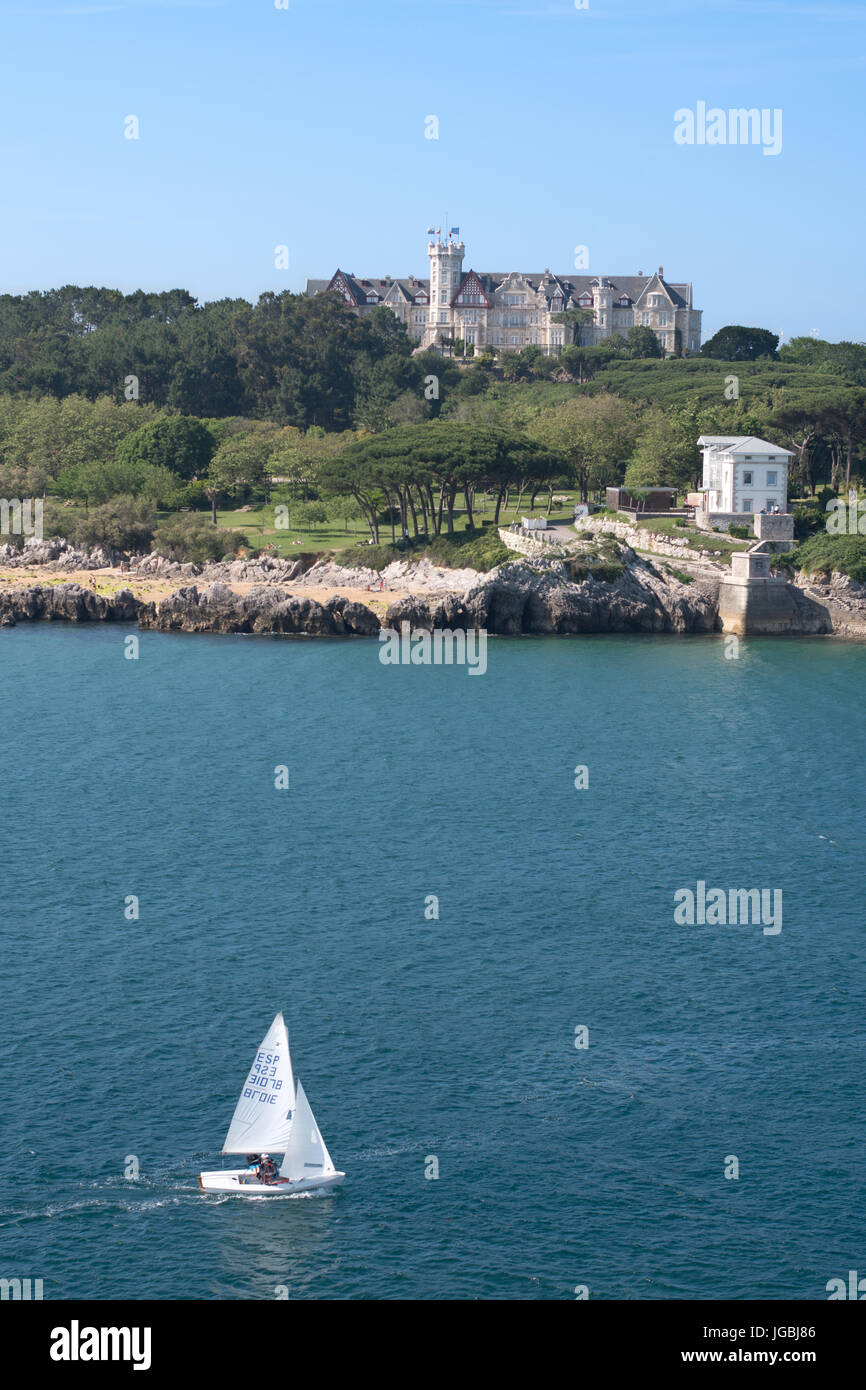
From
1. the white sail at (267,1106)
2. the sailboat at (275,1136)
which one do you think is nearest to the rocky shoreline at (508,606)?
the white sail at (267,1106)

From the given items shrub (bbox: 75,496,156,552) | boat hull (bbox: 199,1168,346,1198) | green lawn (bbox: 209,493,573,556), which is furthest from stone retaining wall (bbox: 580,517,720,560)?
boat hull (bbox: 199,1168,346,1198)

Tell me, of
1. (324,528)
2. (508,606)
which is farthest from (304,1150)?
(324,528)

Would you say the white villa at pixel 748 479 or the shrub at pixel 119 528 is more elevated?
the white villa at pixel 748 479

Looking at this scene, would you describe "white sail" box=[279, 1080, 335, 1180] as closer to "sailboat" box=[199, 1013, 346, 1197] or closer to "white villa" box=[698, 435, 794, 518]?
"sailboat" box=[199, 1013, 346, 1197]

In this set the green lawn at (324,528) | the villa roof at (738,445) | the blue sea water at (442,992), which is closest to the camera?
the blue sea water at (442,992)

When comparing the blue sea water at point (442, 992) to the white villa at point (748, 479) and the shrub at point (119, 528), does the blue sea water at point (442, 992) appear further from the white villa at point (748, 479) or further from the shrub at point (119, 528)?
the shrub at point (119, 528)

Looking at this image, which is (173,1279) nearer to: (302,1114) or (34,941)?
(302,1114)

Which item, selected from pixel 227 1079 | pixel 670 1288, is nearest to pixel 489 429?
pixel 227 1079
